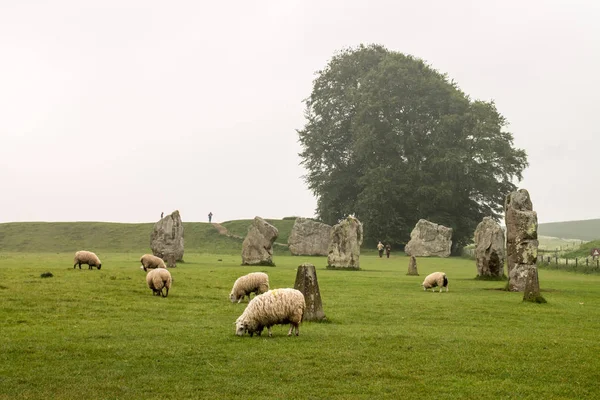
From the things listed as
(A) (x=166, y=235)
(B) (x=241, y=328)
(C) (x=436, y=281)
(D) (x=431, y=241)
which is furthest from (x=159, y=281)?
(D) (x=431, y=241)

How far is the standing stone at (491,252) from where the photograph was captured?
3831 cm

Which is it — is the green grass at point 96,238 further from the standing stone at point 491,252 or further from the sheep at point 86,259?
the standing stone at point 491,252

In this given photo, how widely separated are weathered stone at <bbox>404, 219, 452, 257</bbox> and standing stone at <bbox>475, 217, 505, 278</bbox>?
27.9 meters

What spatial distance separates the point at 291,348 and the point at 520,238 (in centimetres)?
1826

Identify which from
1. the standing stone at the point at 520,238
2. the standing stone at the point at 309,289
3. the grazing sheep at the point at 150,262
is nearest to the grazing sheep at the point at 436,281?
the standing stone at the point at 520,238

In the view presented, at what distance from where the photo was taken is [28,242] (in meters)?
73.6

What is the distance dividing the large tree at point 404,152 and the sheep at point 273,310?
55221 millimetres

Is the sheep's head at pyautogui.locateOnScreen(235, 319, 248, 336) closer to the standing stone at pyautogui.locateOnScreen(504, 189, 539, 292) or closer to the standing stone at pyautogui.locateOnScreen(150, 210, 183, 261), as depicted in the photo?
the standing stone at pyautogui.locateOnScreen(504, 189, 539, 292)

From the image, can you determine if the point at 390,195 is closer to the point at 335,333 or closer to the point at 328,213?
the point at 328,213

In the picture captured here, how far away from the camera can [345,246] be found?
1826 inches

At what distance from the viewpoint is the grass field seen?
12344 millimetres

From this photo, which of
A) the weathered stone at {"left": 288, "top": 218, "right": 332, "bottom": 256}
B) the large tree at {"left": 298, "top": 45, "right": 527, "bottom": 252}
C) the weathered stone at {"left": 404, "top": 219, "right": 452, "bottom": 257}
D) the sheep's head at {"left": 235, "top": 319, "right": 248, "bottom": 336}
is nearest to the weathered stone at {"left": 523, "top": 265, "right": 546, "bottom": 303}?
the sheep's head at {"left": 235, "top": 319, "right": 248, "bottom": 336}

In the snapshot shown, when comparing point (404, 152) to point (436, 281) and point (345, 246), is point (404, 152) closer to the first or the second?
point (345, 246)

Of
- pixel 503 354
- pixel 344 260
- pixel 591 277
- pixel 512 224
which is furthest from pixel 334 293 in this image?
pixel 591 277
